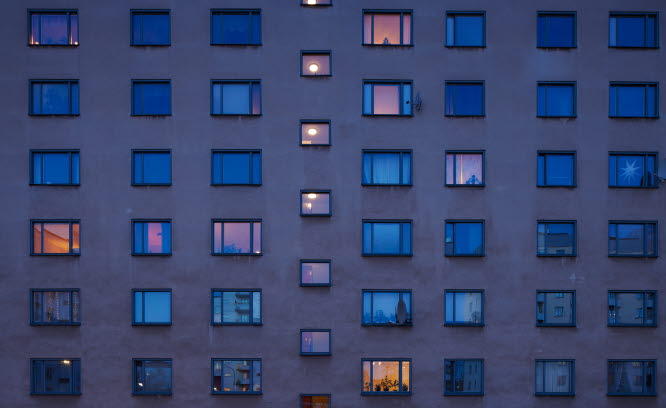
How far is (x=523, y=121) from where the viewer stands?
22.4 metres

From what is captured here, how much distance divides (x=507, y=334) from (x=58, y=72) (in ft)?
77.8

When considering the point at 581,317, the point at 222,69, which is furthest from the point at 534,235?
the point at 222,69

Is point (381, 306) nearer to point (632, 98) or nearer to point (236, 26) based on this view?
point (236, 26)

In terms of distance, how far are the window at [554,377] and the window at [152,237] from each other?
17.8 m

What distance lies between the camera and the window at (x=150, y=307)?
22.0 meters

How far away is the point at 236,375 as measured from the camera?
21969mm

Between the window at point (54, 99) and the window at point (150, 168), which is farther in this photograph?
the window at point (54, 99)

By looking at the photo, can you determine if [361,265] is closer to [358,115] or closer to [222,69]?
[358,115]

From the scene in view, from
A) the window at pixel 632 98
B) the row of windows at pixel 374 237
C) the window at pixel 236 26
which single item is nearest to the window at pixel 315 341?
the row of windows at pixel 374 237

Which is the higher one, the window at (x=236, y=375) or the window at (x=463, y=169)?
the window at (x=463, y=169)

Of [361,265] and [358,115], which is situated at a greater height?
[358,115]

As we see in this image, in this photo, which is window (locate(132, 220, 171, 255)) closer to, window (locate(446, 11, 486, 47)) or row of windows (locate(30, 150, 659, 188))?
row of windows (locate(30, 150, 659, 188))

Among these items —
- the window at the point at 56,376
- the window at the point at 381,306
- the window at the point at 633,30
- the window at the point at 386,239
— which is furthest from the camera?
the window at the point at 633,30

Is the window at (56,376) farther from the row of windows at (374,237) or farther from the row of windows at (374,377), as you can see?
the row of windows at (374,237)
